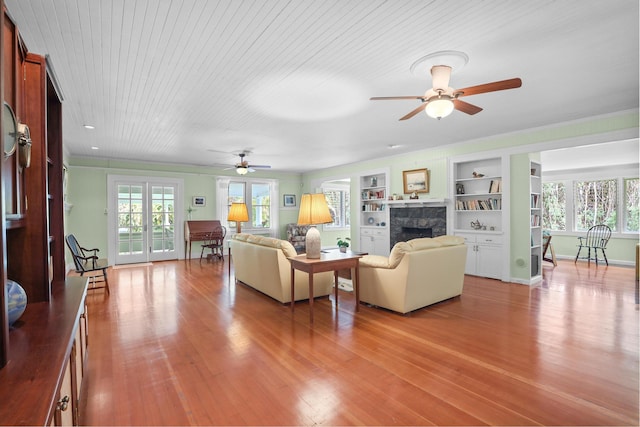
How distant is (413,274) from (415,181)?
361cm

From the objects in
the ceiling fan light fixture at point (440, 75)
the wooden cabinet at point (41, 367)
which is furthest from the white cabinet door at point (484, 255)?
the wooden cabinet at point (41, 367)

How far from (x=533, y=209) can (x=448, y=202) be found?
1.39 metres

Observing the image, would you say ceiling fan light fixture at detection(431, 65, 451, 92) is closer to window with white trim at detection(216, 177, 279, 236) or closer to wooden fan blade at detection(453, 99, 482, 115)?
wooden fan blade at detection(453, 99, 482, 115)

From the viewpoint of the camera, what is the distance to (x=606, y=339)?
2.96m

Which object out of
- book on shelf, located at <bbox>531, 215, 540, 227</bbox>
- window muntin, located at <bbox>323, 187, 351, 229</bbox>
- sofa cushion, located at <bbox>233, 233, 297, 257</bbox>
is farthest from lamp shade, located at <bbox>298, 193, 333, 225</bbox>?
window muntin, located at <bbox>323, 187, 351, 229</bbox>

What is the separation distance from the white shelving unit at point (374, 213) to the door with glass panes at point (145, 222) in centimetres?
477

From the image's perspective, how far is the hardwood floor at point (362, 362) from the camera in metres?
1.94

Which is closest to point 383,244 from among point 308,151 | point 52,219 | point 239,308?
point 308,151

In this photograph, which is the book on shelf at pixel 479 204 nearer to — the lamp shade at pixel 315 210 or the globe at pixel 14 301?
the lamp shade at pixel 315 210

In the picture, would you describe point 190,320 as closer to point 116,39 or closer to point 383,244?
point 116,39

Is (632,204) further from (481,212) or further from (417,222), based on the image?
(417,222)

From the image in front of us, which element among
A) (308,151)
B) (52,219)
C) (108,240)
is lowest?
(108,240)

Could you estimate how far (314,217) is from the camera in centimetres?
384

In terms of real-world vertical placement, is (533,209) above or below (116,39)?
below
